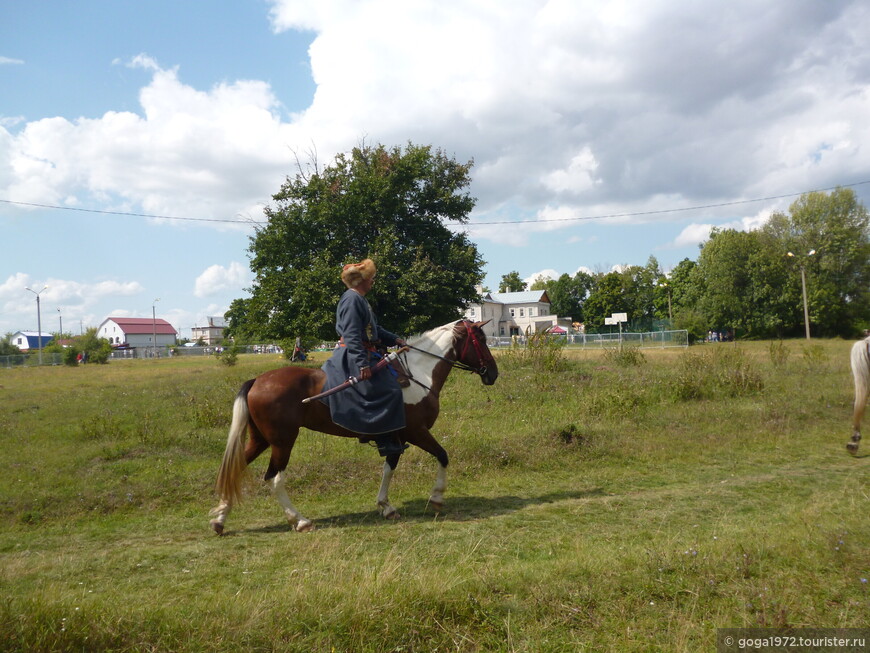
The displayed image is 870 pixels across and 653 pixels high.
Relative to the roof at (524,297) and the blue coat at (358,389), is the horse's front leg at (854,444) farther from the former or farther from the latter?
the roof at (524,297)

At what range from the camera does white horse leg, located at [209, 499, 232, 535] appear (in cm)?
629

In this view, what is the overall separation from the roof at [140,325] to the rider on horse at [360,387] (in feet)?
439

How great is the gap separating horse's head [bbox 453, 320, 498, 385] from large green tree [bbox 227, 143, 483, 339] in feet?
56.4

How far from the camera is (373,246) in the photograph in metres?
26.5

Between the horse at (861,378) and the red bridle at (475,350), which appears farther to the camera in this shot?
the horse at (861,378)

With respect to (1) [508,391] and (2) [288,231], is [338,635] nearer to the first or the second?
(1) [508,391]

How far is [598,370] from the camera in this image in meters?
18.5

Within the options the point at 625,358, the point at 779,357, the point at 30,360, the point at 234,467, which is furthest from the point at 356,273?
the point at 30,360

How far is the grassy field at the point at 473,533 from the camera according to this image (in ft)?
11.4

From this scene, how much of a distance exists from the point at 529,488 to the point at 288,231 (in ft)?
72.2

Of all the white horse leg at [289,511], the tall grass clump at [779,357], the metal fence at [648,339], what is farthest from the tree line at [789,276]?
the white horse leg at [289,511]

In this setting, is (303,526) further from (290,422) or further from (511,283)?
(511,283)

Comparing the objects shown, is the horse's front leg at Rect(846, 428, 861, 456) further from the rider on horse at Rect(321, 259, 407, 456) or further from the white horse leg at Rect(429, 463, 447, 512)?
the rider on horse at Rect(321, 259, 407, 456)

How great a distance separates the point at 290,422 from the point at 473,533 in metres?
2.33
